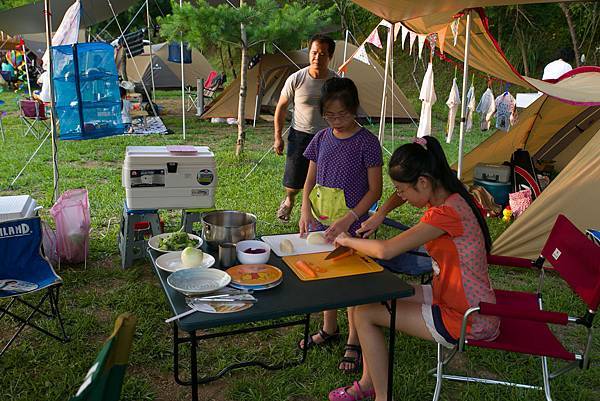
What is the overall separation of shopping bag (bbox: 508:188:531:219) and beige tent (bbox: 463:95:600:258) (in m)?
0.48

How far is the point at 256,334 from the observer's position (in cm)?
297

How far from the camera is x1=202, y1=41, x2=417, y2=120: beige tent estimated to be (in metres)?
9.49

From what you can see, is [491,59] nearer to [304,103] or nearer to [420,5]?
[420,5]

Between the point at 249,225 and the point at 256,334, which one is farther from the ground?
the point at 249,225

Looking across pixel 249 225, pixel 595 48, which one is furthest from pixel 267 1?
pixel 595 48

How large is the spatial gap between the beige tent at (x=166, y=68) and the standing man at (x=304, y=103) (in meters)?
10.5

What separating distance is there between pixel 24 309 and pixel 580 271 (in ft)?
9.47

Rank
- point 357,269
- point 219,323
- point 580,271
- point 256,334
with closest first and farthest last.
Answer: point 219,323, point 357,269, point 580,271, point 256,334

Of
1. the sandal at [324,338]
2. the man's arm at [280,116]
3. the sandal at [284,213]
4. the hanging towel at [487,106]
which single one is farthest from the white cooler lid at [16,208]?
the hanging towel at [487,106]

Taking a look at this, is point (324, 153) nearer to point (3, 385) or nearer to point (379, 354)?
point (379, 354)

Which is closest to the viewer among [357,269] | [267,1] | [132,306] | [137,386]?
[357,269]

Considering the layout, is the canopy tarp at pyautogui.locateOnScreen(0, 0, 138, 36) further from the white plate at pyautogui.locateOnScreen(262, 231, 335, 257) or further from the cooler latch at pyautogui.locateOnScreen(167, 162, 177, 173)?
the white plate at pyautogui.locateOnScreen(262, 231, 335, 257)

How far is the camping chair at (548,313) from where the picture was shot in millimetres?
1900

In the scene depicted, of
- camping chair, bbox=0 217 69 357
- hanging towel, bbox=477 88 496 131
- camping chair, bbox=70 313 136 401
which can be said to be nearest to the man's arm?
camping chair, bbox=0 217 69 357
